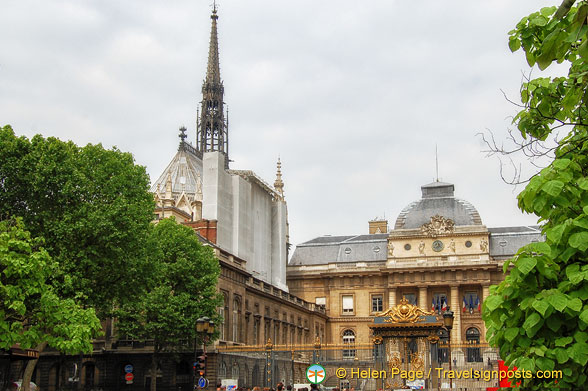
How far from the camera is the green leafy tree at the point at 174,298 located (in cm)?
4606

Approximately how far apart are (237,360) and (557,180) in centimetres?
4667

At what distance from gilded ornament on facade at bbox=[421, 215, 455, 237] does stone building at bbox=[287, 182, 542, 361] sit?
11 cm

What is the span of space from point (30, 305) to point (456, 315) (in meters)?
59.1

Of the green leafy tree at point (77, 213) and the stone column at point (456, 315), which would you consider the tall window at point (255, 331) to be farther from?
the green leafy tree at point (77, 213)

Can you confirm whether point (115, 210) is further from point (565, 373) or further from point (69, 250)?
point (565, 373)

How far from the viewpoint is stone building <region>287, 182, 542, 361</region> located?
270 ft

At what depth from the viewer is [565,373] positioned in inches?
330

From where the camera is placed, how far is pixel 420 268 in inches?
Result: 3292

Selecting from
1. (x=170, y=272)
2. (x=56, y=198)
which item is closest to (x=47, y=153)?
(x=56, y=198)

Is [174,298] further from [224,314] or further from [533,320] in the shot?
[533,320]

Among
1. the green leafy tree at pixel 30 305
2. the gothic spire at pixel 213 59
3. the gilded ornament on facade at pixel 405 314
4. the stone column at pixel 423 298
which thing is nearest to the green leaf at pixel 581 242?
the green leafy tree at pixel 30 305

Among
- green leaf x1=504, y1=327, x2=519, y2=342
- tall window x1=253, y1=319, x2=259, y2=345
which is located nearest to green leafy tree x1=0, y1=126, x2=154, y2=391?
tall window x1=253, y1=319, x2=259, y2=345

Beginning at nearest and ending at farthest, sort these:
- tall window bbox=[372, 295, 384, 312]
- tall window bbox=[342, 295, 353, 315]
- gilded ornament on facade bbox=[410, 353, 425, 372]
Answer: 1. gilded ornament on facade bbox=[410, 353, 425, 372]
2. tall window bbox=[372, 295, 384, 312]
3. tall window bbox=[342, 295, 353, 315]

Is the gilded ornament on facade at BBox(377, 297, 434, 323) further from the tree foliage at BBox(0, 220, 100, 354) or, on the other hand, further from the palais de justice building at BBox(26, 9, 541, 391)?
the palais de justice building at BBox(26, 9, 541, 391)
